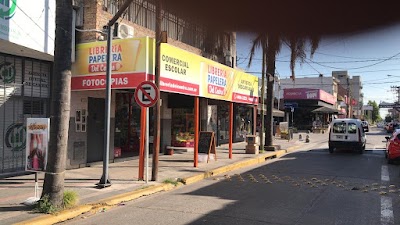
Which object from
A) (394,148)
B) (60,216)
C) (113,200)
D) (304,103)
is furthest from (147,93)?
(304,103)

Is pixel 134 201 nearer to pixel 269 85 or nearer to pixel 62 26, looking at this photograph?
pixel 62 26

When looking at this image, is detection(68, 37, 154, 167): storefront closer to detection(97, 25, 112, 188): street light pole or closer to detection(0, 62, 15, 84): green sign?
detection(97, 25, 112, 188): street light pole

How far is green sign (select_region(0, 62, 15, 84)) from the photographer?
10164 millimetres

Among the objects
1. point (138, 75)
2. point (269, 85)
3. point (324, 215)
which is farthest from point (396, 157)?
point (138, 75)

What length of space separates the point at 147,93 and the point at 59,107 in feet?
10.8

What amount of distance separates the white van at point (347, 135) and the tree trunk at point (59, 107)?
53.0 ft

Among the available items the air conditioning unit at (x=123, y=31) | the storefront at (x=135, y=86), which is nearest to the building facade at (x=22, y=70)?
the storefront at (x=135, y=86)

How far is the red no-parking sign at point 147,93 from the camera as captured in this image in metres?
10.3

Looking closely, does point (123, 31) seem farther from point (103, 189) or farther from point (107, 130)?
point (103, 189)

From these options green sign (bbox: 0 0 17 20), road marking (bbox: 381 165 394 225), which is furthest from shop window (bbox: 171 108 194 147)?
road marking (bbox: 381 165 394 225)

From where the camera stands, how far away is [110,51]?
32.7 ft

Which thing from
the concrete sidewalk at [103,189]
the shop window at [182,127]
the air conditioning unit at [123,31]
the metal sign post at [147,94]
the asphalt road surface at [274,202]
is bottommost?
the asphalt road surface at [274,202]

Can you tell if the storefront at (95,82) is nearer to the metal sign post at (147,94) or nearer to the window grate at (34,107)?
the metal sign post at (147,94)

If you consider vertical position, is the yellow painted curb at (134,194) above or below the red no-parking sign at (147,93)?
below
